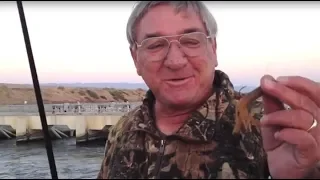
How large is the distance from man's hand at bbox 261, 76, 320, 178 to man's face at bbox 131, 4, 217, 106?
389 millimetres

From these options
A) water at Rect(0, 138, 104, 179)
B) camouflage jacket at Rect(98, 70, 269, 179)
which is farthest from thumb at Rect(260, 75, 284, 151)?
water at Rect(0, 138, 104, 179)

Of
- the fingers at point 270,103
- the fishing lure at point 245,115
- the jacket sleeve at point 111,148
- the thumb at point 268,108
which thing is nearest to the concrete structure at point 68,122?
the jacket sleeve at point 111,148

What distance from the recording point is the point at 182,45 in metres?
1.95

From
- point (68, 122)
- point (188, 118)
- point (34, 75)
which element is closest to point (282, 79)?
point (188, 118)

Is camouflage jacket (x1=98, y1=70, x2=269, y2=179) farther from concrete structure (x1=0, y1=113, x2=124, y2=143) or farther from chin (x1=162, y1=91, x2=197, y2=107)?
concrete structure (x1=0, y1=113, x2=124, y2=143)

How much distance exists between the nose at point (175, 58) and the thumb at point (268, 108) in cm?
41

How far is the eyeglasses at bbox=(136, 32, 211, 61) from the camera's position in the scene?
1.96m

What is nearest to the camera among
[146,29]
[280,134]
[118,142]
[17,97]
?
[280,134]

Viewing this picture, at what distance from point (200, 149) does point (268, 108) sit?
389mm

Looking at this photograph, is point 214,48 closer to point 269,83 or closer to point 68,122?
point 269,83

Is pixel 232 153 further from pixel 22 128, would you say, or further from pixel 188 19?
pixel 22 128

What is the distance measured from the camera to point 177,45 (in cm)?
196

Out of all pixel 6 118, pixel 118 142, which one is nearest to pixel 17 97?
pixel 6 118

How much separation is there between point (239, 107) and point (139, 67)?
583mm
